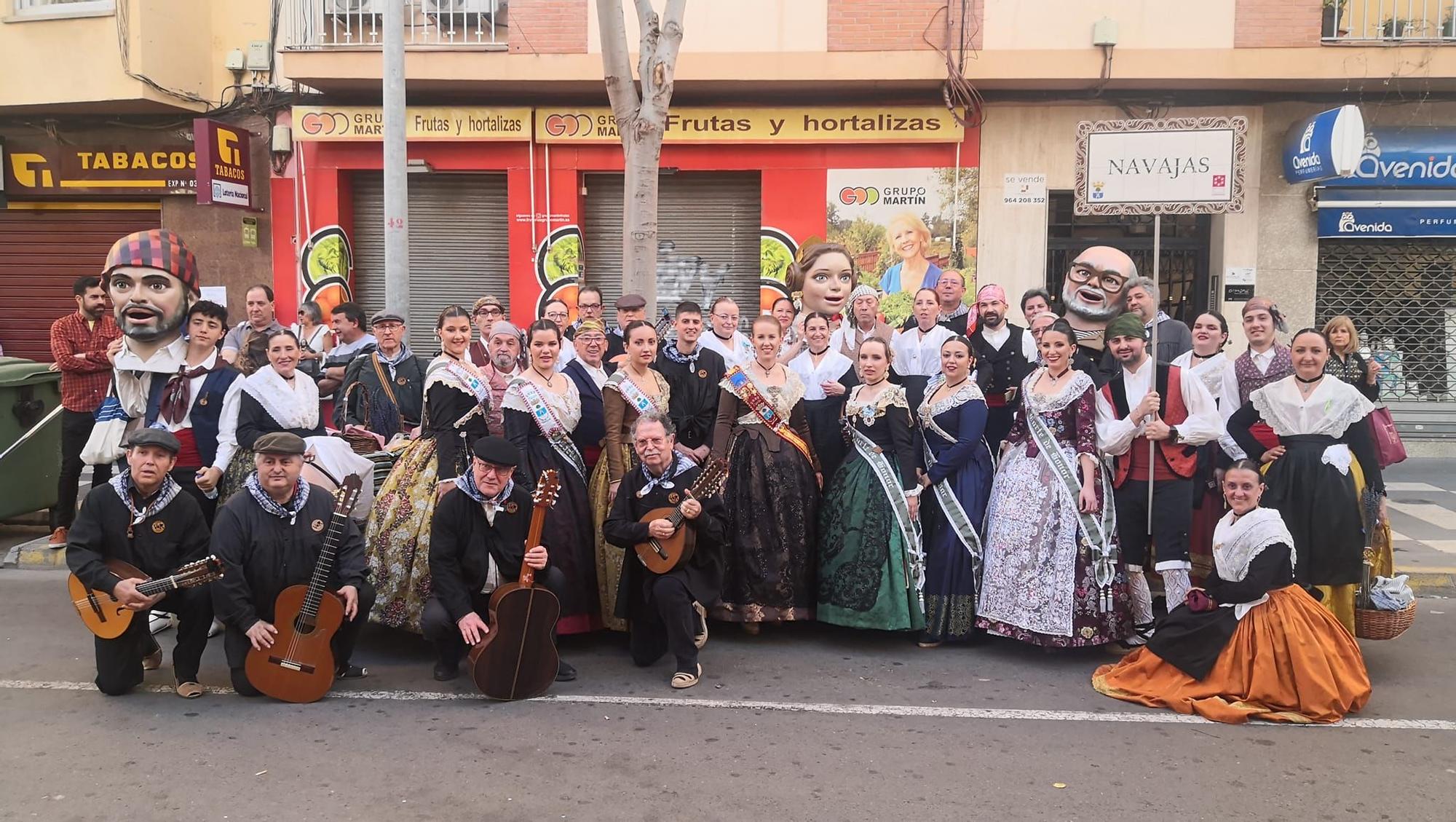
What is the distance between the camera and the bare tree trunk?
8.06 meters

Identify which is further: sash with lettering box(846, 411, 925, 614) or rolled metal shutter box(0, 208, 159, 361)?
rolled metal shutter box(0, 208, 159, 361)

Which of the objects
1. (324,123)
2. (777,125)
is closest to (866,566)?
(777,125)

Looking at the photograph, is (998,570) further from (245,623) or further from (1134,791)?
(245,623)

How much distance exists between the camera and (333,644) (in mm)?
5051

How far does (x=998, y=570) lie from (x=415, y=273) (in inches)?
368

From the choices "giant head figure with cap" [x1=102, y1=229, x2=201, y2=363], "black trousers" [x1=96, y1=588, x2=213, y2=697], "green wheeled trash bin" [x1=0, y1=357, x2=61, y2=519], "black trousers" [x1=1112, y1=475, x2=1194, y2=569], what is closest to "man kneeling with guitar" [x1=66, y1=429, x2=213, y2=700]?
"black trousers" [x1=96, y1=588, x2=213, y2=697]

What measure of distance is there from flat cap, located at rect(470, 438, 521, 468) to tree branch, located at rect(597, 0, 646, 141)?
13.1 feet

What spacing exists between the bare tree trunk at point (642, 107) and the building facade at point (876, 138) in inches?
130

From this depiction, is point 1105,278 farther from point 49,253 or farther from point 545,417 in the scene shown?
point 49,253

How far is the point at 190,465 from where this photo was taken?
5855mm

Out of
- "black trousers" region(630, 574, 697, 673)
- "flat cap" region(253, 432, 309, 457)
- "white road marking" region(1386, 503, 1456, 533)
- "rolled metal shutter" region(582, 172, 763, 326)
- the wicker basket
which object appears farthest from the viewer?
"rolled metal shutter" region(582, 172, 763, 326)

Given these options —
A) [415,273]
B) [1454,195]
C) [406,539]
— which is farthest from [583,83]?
[1454,195]

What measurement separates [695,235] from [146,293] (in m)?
7.44

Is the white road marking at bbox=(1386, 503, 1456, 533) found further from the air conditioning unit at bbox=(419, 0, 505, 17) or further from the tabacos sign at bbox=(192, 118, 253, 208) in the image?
the tabacos sign at bbox=(192, 118, 253, 208)
